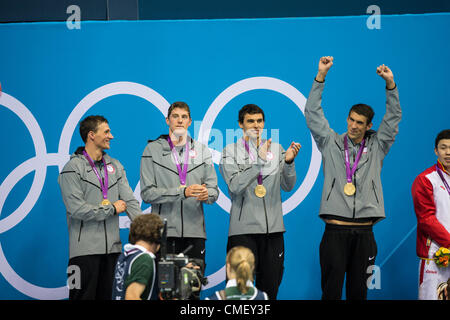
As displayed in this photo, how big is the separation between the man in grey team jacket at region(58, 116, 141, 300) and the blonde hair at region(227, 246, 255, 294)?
1602mm

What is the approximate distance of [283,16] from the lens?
6.49 metres

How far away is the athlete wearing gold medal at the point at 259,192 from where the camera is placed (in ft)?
16.5

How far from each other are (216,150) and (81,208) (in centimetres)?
193

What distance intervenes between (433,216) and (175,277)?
97.6 inches

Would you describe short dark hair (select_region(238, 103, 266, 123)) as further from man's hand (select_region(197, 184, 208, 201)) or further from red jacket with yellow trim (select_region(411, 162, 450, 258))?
red jacket with yellow trim (select_region(411, 162, 450, 258))

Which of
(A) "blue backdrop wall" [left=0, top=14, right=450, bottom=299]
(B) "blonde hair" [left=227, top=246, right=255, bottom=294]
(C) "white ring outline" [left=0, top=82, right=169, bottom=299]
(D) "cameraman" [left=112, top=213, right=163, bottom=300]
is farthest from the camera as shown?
(C) "white ring outline" [left=0, top=82, right=169, bottom=299]

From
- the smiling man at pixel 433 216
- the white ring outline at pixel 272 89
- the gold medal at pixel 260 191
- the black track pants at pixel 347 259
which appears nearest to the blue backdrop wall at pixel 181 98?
the white ring outline at pixel 272 89

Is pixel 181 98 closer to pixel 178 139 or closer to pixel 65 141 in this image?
pixel 178 139

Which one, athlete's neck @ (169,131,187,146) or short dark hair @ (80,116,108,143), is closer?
short dark hair @ (80,116,108,143)

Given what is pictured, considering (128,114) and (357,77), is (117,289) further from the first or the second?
(357,77)

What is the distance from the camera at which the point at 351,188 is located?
501 centimetres

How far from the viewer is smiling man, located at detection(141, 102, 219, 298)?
5020mm

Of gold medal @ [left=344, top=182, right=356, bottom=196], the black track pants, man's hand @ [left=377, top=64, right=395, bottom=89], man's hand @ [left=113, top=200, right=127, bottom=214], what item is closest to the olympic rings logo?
man's hand @ [left=113, top=200, right=127, bottom=214]
